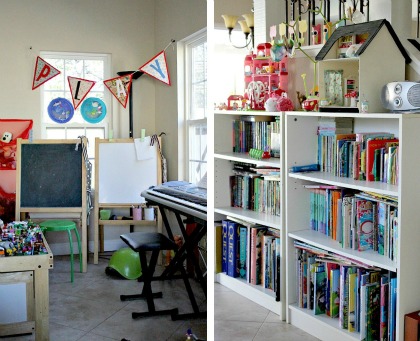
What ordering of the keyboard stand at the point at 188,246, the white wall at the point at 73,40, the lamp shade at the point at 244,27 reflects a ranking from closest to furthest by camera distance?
the white wall at the point at 73,40 < the keyboard stand at the point at 188,246 < the lamp shade at the point at 244,27

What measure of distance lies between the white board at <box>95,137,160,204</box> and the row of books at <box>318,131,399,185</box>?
1061 millimetres

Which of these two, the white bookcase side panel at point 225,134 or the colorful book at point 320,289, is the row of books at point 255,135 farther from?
the colorful book at point 320,289

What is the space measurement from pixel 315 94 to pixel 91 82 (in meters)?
1.46

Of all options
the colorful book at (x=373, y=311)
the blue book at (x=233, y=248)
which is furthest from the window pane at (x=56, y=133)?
the colorful book at (x=373, y=311)

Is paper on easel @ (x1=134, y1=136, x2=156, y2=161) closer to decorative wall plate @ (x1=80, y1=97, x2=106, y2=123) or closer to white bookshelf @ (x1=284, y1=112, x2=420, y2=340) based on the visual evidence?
decorative wall plate @ (x1=80, y1=97, x2=106, y2=123)

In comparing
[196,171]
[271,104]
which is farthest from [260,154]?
[196,171]

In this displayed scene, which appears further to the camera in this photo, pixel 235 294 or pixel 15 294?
pixel 235 294

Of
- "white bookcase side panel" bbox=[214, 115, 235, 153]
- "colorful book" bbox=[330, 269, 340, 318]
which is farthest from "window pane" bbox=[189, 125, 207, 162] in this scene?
"colorful book" bbox=[330, 269, 340, 318]

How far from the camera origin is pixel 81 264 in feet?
2.55

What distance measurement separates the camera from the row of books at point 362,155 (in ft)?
5.54

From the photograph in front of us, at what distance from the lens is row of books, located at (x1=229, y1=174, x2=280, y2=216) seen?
2.12 m

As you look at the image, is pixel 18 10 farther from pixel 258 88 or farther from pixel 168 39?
pixel 258 88

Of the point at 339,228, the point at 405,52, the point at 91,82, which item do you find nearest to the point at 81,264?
the point at 91,82

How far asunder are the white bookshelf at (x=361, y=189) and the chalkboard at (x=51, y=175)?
1010mm
